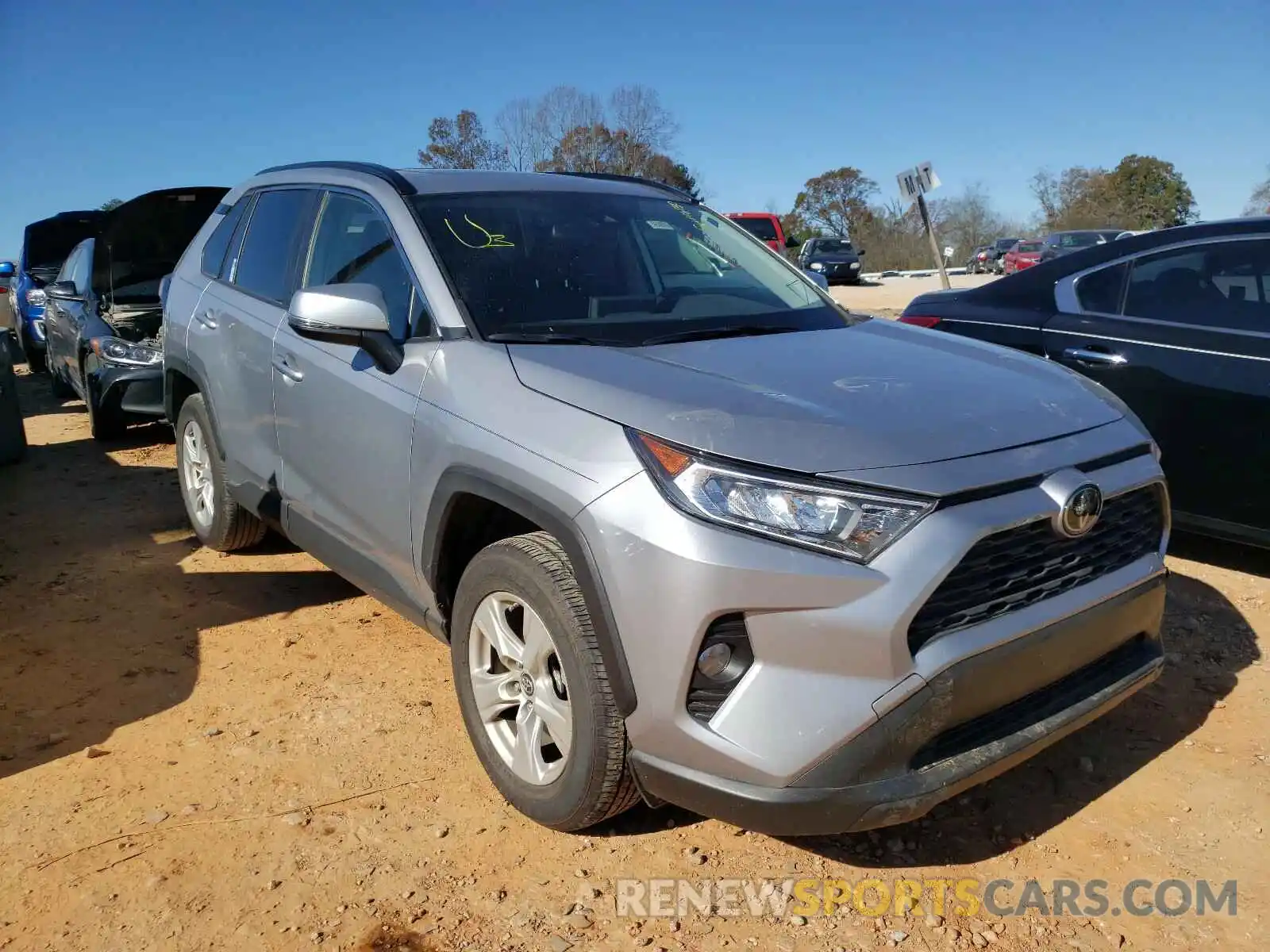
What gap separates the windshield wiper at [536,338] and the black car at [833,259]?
30616 mm

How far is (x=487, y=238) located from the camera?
10.9 feet

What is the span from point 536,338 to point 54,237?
11657 mm

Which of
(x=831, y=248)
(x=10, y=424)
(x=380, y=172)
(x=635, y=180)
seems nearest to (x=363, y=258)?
(x=380, y=172)

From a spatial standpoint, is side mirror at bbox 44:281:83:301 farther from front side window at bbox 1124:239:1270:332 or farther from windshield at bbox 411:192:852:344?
front side window at bbox 1124:239:1270:332

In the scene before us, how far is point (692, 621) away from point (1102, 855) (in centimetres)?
138

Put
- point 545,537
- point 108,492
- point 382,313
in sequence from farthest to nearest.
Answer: point 108,492 < point 382,313 < point 545,537

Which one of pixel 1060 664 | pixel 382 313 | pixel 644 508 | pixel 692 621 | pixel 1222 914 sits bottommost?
pixel 1222 914

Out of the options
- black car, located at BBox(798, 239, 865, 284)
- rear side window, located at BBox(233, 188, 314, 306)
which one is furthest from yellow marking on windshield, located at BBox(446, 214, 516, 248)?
black car, located at BBox(798, 239, 865, 284)

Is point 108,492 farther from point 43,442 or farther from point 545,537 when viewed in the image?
point 545,537

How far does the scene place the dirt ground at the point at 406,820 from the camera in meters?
2.40

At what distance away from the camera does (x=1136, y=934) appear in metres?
2.36

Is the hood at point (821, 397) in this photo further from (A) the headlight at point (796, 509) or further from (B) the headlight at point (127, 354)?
(B) the headlight at point (127, 354)

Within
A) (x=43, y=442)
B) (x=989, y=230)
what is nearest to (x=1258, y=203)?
(x=989, y=230)

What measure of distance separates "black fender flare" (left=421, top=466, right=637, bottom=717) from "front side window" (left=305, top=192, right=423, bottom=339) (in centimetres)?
68
